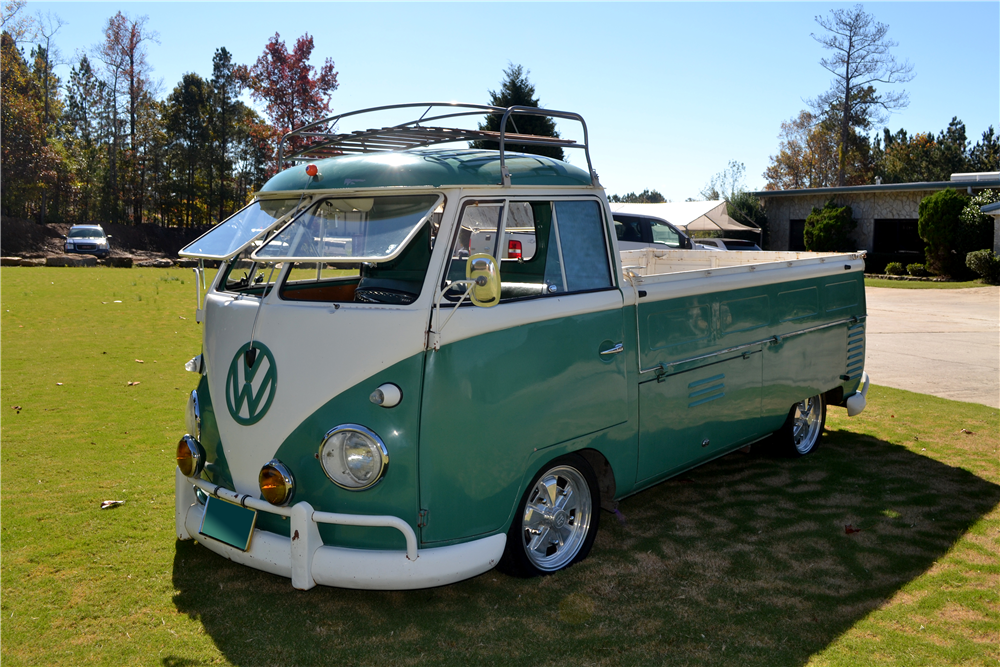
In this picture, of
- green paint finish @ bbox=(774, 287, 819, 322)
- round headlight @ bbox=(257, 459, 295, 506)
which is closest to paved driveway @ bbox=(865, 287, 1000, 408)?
green paint finish @ bbox=(774, 287, 819, 322)

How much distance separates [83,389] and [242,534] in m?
5.56

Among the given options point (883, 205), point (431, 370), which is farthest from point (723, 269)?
point (883, 205)

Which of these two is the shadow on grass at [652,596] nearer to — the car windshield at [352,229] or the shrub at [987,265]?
the car windshield at [352,229]

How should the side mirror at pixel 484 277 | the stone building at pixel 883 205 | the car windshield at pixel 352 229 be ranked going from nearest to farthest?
the side mirror at pixel 484 277, the car windshield at pixel 352 229, the stone building at pixel 883 205

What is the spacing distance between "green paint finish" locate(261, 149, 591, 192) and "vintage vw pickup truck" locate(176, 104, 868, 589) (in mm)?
16

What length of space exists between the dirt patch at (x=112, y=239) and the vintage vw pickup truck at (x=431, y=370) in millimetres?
34373

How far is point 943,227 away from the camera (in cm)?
2631

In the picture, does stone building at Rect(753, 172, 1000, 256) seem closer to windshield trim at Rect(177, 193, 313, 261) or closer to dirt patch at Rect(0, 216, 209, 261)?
windshield trim at Rect(177, 193, 313, 261)

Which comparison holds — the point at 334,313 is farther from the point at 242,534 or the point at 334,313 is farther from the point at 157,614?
the point at 157,614

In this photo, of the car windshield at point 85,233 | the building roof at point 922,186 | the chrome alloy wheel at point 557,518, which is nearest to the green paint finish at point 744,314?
the chrome alloy wheel at point 557,518

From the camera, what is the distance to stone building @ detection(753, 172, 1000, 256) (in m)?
27.7

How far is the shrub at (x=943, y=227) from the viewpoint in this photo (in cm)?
2602

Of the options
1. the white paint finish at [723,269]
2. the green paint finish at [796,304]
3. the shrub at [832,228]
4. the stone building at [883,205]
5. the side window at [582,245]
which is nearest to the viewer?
the side window at [582,245]

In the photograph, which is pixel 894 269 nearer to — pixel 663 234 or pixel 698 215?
pixel 698 215
